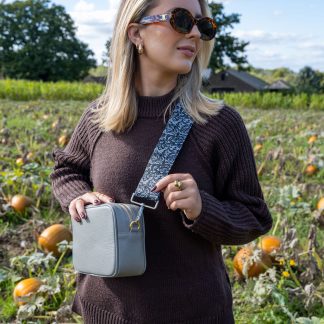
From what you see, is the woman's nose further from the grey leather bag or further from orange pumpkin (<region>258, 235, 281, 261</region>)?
orange pumpkin (<region>258, 235, 281, 261</region>)

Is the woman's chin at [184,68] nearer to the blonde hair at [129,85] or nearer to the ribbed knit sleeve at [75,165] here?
the blonde hair at [129,85]

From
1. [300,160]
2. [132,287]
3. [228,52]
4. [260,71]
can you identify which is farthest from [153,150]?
[260,71]

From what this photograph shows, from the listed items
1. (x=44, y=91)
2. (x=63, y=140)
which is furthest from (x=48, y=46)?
(x=63, y=140)

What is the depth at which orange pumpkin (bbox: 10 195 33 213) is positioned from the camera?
14.6 feet

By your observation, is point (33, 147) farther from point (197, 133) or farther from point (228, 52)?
point (228, 52)

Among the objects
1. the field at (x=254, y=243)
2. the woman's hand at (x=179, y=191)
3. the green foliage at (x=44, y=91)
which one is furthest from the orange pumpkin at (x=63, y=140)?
the green foliage at (x=44, y=91)

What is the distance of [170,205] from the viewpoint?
156 centimetres

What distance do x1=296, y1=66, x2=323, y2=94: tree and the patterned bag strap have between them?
128ft

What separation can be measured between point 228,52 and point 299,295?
50423mm

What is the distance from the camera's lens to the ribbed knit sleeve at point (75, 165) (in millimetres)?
2010

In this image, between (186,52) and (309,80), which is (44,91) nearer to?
(186,52)

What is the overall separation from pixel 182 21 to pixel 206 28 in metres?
0.13

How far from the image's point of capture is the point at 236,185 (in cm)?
177

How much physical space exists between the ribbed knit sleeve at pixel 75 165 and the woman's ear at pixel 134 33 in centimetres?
34
